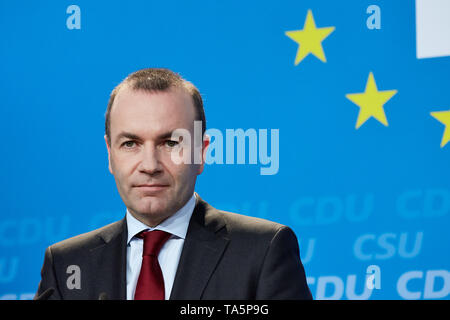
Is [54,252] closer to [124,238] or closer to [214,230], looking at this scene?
[124,238]

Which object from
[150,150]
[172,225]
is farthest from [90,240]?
→ [150,150]

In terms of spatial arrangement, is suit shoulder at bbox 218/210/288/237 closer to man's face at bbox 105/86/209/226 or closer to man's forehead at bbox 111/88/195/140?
man's face at bbox 105/86/209/226

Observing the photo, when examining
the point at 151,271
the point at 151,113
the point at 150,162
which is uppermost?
the point at 151,113

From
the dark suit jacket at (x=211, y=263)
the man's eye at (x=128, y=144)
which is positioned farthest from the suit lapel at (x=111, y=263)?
the man's eye at (x=128, y=144)

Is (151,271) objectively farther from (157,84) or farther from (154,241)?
(157,84)

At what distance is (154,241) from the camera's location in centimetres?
136

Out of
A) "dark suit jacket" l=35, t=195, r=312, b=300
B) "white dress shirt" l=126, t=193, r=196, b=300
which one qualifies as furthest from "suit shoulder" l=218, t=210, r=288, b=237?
"white dress shirt" l=126, t=193, r=196, b=300

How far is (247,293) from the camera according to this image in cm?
128

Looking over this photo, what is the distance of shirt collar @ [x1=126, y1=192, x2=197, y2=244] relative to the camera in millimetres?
1386

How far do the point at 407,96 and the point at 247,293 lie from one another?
162 cm

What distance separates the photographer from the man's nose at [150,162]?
1275mm

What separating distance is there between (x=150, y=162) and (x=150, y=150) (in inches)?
1.1

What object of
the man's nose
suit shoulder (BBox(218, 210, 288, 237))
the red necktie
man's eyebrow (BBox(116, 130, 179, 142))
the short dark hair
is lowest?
the red necktie
